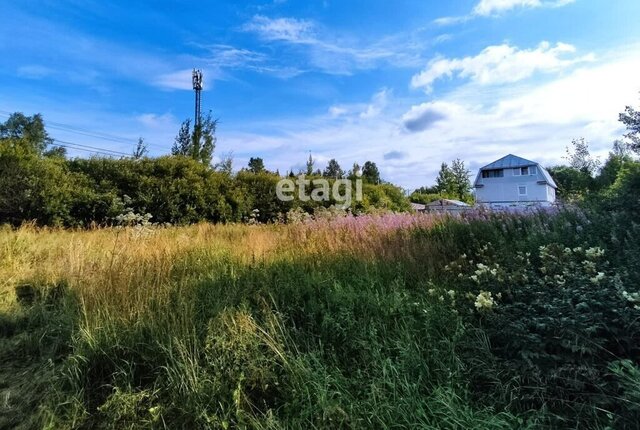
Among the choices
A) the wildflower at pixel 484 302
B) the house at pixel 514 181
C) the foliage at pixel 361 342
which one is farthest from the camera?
the house at pixel 514 181

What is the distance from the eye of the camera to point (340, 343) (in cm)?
224

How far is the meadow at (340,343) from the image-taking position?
1.66 metres

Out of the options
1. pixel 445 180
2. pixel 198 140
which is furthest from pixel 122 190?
pixel 445 180

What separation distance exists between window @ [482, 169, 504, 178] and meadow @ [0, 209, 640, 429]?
130 feet

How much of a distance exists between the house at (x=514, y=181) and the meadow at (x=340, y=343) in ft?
114

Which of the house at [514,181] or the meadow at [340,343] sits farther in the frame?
the house at [514,181]

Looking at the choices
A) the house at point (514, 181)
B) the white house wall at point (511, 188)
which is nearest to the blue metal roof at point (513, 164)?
the house at point (514, 181)

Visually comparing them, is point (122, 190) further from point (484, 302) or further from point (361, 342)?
point (484, 302)

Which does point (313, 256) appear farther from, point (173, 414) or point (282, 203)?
point (282, 203)

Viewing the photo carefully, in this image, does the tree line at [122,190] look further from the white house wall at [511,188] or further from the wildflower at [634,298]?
the white house wall at [511,188]

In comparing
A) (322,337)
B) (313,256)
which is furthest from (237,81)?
(322,337)

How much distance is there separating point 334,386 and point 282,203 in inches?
374

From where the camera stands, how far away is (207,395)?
6.24 ft

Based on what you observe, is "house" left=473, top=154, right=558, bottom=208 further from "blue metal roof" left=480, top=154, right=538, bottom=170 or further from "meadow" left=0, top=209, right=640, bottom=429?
"meadow" left=0, top=209, right=640, bottom=429
